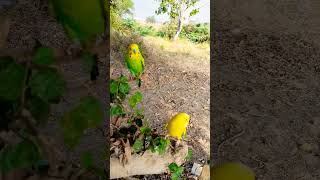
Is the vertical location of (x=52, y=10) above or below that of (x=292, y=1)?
below

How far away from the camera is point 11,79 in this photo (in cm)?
26

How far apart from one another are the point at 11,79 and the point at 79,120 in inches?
1.9

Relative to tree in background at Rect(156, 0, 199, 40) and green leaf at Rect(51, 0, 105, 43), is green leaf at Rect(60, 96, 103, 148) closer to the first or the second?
green leaf at Rect(51, 0, 105, 43)

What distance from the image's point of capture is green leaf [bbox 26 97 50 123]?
287 mm

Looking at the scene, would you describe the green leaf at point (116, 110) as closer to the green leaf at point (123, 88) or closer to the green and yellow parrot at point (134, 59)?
the green leaf at point (123, 88)

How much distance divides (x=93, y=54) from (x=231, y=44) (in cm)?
314

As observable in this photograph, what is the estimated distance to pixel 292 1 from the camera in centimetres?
390

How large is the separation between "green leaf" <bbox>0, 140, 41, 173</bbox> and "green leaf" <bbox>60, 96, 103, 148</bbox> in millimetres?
20

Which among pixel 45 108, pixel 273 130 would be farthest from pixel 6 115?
pixel 273 130

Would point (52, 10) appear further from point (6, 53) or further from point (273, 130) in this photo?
point (273, 130)

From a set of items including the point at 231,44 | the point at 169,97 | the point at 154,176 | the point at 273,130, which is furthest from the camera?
the point at 231,44

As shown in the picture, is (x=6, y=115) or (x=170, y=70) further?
(x=170, y=70)

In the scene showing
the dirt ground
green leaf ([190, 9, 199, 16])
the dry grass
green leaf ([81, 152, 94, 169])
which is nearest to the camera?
green leaf ([81, 152, 94, 169])

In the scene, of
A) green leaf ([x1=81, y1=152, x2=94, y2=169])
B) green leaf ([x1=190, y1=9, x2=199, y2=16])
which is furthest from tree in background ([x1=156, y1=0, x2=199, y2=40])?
green leaf ([x1=81, y1=152, x2=94, y2=169])
